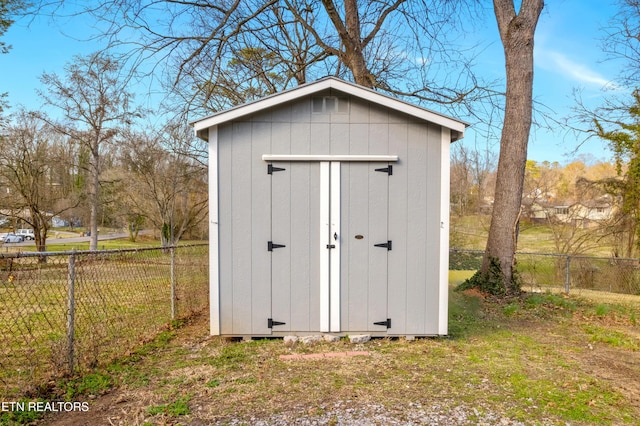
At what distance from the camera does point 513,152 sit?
23.0 feet

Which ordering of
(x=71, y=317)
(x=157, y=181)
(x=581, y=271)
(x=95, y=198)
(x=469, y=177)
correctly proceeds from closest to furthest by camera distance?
(x=71, y=317)
(x=581, y=271)
(x=95, y=198)
(x=157, y=181)
(x=469, y=177)

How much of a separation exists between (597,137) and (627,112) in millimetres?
959

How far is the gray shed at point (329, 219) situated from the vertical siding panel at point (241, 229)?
0.04 feet

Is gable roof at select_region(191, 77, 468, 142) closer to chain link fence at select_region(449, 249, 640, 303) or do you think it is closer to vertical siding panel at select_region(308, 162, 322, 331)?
vertical siding panel at select_region(308, 162, 322, 331)

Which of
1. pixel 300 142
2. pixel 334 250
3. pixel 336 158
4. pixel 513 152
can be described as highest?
pixel 513 152

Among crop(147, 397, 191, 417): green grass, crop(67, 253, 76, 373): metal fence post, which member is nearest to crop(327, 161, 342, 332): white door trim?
crop(147, 397, 191, 417): green grass

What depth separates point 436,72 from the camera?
8.85m

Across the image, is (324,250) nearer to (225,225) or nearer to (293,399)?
(225,225)

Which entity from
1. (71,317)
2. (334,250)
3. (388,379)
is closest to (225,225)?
(334,250)

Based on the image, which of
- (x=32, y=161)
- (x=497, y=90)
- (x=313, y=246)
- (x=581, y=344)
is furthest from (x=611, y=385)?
(x=32, y=161)

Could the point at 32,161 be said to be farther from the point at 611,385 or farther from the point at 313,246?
the point at 611,385

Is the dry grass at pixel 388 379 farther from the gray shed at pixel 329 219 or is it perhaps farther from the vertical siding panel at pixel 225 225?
the vertical siding panel at pixel 225 225

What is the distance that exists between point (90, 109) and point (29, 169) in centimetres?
326

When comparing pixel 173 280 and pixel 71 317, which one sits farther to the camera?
pixel 173 280
